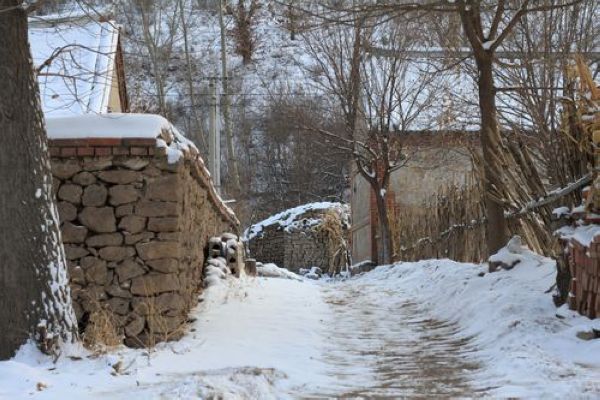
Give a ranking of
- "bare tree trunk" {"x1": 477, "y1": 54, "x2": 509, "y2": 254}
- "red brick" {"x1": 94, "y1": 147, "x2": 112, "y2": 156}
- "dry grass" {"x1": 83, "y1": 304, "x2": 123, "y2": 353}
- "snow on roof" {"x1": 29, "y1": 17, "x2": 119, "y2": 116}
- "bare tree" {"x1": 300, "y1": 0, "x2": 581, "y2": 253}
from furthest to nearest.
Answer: "snow on roof" {"x1": 29, "y1": 17, "x2": 119, "y2": 116}
"bare tree trunk" {"x1": 477, "y1": 54, "x2": 509, "y2": 254}
"bare tree" {"x1": 300, "y1": 0, "x2": 581, "y2": 253}
"red brick" {"x1": 94, "y1": 147, "x2": 112, "y2": 156}
"dry grass" {"x1": 83, "y1": 304, "x2": 123, "y2": 353}

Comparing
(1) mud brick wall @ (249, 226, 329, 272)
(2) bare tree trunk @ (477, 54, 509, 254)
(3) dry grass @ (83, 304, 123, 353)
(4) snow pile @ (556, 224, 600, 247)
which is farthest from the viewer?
(1) mud brick wall @ (249, 226, 329, 272)

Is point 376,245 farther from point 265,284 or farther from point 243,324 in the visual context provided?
point 243,324

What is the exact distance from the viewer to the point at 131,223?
260 inches

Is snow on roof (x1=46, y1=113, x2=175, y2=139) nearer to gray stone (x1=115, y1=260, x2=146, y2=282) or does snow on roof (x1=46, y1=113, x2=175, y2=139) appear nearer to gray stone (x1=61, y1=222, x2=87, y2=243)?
gray stone (x1=61, y1=222, x2=87, y2=243)

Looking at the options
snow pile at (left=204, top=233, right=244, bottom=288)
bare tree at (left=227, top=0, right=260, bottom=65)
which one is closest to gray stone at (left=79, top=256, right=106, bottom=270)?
snow pile at (left=204, top=233, right=244, bottom=288)

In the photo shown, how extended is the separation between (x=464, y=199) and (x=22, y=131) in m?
8.82

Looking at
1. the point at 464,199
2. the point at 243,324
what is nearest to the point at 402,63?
the point at 464,199

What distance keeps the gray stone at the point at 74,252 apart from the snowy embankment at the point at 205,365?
119cm

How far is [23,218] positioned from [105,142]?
1.61 metres

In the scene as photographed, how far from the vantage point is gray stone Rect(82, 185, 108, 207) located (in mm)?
6574

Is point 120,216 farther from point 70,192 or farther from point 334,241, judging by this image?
point 334,241

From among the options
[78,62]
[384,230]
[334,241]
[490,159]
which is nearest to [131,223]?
[490,159]

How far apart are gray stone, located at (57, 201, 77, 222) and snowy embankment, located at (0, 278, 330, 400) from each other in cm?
150

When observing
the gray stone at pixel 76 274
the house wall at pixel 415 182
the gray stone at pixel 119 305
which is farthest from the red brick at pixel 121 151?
the house wall at pixel 415 182
